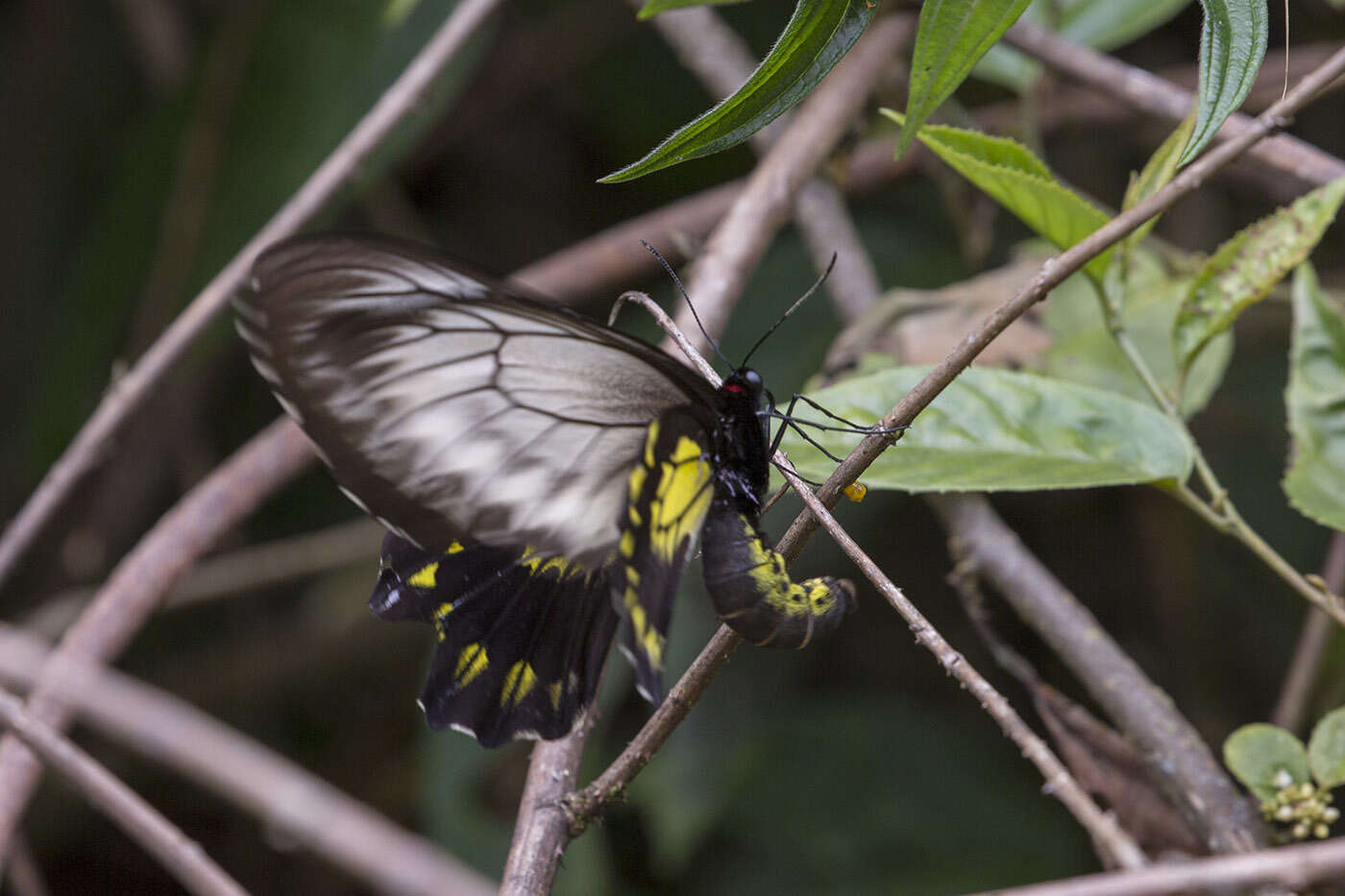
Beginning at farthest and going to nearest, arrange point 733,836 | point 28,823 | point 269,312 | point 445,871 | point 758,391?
1. point 28,823
2. point 733,836
3. point 758,391
4. point 269,312
5. point 445,871

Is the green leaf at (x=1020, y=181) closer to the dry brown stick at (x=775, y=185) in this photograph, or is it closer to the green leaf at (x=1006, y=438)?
the green leaf at (x=1006, y=438)

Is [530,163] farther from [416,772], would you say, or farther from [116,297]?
[416,772]

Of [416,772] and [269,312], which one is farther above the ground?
[269,312]

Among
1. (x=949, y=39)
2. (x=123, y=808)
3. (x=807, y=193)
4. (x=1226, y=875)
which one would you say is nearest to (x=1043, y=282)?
(x=949, y=39)

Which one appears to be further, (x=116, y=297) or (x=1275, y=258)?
(x=116, y=297)

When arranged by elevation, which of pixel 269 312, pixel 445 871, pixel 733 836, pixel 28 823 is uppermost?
pixel 269 312

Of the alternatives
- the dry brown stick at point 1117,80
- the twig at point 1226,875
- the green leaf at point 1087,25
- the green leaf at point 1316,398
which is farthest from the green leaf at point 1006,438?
the green leaf at point 1087,25

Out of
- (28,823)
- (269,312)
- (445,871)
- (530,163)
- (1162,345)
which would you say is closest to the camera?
(445,871)

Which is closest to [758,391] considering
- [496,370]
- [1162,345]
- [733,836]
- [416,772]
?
[496,370]
